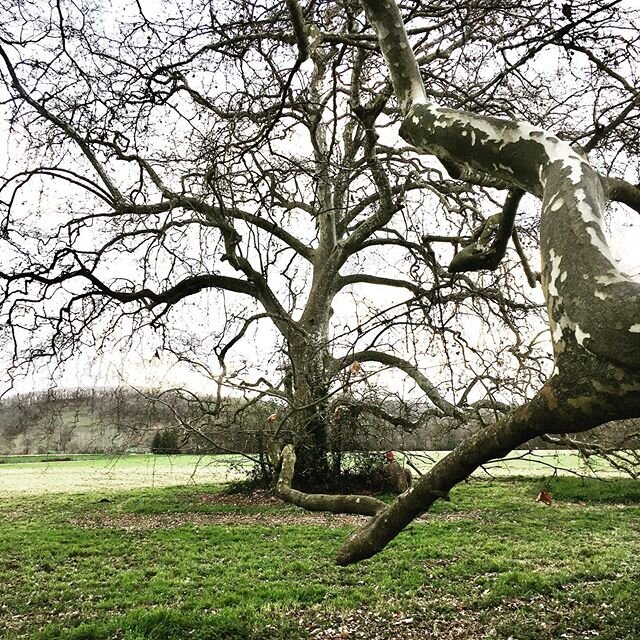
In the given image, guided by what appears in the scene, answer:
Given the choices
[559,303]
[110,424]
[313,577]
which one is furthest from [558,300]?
[110,424]

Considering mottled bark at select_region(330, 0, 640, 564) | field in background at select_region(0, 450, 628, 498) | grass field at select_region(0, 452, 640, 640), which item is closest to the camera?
mottled bark at select_region(330, 0, 640, 564)

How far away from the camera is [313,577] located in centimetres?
679

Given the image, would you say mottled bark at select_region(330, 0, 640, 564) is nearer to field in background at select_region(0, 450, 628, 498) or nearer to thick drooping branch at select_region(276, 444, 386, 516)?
thick drooping branch at select_region(276, 444, 386, 516)

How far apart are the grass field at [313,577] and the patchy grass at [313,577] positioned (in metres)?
0.02

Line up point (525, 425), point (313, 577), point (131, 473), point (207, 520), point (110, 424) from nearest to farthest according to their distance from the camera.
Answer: point (525, 425), point (313, 577), point (110, 424), point (207, 520), point (131, 473)

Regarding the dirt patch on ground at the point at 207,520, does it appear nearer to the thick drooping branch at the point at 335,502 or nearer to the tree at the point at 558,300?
the thick drooping branch at the point at 335,502

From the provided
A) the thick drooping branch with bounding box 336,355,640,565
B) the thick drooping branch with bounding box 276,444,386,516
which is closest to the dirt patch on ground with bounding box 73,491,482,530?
the thick drooping branch with bounding box 276,444,386,516

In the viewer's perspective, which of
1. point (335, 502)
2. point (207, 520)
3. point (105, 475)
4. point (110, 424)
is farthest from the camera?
point (105, 475)

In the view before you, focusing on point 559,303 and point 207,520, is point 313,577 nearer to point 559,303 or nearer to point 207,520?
point 207,520

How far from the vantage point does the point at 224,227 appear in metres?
4.95

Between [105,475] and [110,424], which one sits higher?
[110,424]

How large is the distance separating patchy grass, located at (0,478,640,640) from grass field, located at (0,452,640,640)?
0.07 ft

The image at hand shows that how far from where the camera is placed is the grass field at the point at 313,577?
203 inches

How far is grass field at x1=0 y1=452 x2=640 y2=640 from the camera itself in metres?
5.14
